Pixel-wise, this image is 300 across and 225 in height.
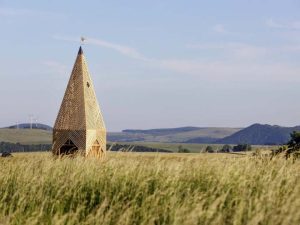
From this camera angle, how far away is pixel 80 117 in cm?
4897

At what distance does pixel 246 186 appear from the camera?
355 inches

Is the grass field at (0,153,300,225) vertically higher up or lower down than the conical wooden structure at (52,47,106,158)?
lower down

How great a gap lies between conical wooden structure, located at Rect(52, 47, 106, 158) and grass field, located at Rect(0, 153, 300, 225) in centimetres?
3607

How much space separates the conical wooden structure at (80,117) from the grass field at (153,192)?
36.1 m

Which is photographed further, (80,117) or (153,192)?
(80,117)

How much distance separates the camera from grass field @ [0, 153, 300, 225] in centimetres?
748

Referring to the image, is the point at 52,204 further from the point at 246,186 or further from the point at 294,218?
the point at 294,218

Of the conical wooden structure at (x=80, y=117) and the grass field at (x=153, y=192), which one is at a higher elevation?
the conical wooden structure at (x=80, y=117)

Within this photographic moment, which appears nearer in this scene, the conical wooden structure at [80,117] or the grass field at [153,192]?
the grass field at [153,192]

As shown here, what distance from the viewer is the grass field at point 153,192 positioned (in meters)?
7.48

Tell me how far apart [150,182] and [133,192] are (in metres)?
0.52

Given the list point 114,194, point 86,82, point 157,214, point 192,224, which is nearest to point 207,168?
point 114,194

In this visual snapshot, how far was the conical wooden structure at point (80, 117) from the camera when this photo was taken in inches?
1905

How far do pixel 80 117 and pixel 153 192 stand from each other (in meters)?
40.1
